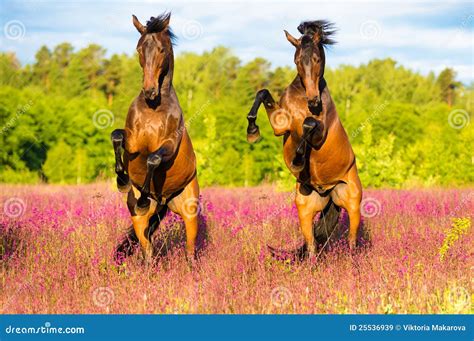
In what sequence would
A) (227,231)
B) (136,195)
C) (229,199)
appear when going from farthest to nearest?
1. (229,199)
2. (227,231)
3. (136,195)

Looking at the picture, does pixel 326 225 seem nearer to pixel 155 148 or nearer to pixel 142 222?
pixel 142 222

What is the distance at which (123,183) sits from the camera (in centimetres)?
522

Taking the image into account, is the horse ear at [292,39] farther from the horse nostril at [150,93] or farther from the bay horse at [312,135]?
the horse nostril at [150,93]

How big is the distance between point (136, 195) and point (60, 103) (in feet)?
65.1

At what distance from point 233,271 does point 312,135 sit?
163 centimetres

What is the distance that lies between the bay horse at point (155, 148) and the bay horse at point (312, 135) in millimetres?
794

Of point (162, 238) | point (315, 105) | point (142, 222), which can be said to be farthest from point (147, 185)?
point (162, 238)

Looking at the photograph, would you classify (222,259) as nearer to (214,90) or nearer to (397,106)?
(397,106)

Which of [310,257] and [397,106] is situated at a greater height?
[397,106]

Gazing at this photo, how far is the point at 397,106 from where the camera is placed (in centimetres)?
2377

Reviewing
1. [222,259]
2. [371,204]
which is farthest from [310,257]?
[371,204]

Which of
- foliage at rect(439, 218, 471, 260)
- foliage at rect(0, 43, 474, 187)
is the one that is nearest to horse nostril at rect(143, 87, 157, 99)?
foliage at rect(439, 218, 471, 260)

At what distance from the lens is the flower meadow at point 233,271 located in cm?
443

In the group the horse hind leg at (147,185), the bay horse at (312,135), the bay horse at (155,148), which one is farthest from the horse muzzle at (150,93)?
the bay horse at (312,135)
